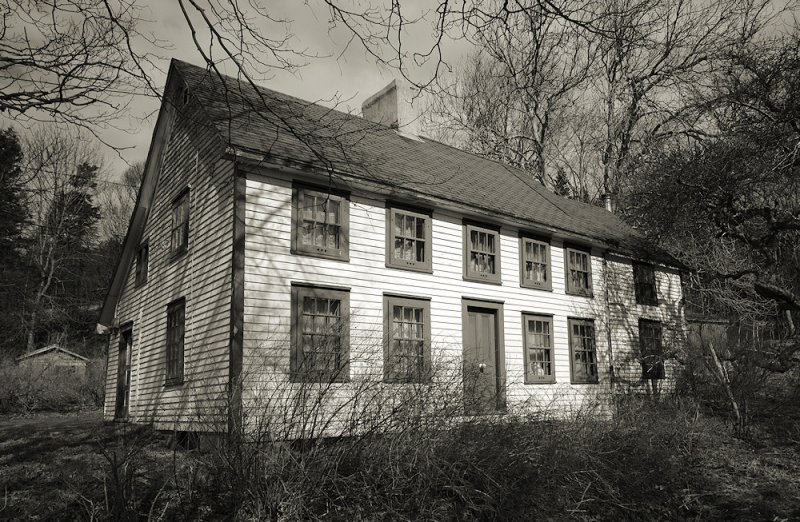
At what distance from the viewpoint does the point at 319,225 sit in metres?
12.0

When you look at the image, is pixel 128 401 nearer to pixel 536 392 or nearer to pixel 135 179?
pixel 536 392

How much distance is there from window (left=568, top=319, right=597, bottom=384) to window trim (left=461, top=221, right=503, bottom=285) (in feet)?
9.62

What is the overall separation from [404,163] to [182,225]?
16.6 feet

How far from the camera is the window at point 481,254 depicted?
14.2 meters

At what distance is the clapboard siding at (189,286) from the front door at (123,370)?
0.46 meters

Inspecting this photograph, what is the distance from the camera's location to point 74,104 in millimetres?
5777

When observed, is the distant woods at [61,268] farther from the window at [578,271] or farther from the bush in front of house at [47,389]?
the window at [578,271]

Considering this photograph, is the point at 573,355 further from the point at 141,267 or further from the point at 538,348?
the point at 141,267

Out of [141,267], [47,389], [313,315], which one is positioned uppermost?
[141,267]

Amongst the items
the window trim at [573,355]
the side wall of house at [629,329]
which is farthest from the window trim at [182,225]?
the side wall of house at [629,329]

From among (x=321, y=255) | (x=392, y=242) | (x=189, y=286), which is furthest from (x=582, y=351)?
(x=189, y=286)

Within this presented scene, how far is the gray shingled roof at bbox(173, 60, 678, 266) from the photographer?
11.6 metres

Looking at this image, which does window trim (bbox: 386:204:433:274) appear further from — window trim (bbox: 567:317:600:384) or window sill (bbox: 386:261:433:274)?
window trim (bbox: 567:317:600:384)

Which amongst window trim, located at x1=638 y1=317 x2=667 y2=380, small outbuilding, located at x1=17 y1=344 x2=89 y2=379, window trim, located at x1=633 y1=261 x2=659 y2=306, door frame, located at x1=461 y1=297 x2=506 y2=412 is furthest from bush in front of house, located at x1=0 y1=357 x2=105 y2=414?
window trim, located at x1=633 y1=261 x2=659 y2=306
